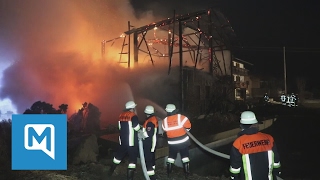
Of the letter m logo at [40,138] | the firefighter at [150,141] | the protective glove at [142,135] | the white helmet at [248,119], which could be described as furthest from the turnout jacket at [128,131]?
the white helmet at [248,119]

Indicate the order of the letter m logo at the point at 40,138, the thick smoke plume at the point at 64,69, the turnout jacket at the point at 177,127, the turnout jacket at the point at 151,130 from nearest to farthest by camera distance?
the letter m logo at the point at 40,138, the turnout jacket at the point at 151,130, the turnout jacket at the point at 177,127, the thick smoke plume at the point at 64,69

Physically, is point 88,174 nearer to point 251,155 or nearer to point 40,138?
point 40,138

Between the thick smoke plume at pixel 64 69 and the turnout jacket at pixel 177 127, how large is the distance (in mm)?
9597

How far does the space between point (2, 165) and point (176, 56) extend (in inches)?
667

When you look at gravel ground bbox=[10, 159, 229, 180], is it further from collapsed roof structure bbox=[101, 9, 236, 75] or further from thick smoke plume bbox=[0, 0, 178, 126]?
collapsed roof structure bbox=[101, 9, 236, 75]

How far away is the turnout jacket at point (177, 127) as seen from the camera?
241 inches

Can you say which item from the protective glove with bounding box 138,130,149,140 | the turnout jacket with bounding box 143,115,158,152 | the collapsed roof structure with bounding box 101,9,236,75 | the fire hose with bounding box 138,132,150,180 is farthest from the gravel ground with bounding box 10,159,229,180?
the collapsed roof structure with bounding box 101,9,236,75

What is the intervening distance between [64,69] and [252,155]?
16.1 metres

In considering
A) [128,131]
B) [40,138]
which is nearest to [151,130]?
[128,131]

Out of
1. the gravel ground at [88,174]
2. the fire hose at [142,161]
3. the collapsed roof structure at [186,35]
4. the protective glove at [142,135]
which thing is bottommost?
the gravel ground at [88,174]

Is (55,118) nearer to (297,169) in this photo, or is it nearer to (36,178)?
(36,178)

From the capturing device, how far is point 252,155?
130 inches

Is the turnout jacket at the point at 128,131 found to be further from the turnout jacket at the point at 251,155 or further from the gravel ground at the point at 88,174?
the turnout jacket at the point at 251,155

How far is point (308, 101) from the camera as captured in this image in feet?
127
